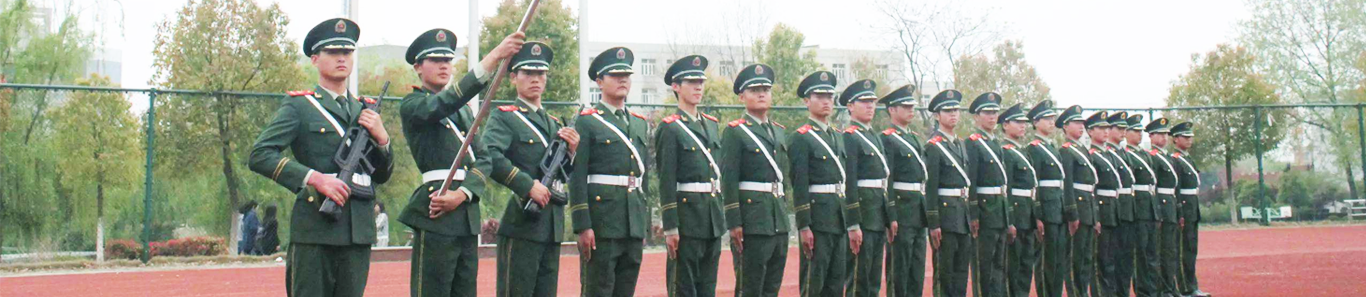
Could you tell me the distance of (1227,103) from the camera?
24188mm

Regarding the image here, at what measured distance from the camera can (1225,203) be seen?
73.2 ft

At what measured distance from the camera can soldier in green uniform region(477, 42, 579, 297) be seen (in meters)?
5.44

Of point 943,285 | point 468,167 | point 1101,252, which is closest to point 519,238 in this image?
point 468,167

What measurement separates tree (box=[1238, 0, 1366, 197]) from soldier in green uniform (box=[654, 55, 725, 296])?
3379cm

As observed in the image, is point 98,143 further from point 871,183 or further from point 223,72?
point 871,183

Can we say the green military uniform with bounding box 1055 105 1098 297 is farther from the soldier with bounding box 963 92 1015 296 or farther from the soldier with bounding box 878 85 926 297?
the soldier with bounding box 878 85 926 297

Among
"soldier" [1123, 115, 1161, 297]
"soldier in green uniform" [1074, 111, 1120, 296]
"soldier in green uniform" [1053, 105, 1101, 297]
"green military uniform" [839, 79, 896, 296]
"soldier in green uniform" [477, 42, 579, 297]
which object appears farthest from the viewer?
"soldier" [1123, 115, 1161, 297]

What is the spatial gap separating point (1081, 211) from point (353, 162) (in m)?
6.30

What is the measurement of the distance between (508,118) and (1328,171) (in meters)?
24.3

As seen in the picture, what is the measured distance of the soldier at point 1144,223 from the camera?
9.86 metres

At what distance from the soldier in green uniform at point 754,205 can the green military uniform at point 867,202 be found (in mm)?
714

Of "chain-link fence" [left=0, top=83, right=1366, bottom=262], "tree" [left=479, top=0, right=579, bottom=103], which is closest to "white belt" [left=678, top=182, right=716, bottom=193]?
"chain-link fence" [left=0, top=83, right=1366, bottom=262]

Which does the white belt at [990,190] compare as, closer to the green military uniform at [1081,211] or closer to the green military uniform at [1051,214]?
the green military uniform at [1051,214]

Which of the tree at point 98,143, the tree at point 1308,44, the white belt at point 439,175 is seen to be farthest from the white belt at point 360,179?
the tree at point 1308,44
